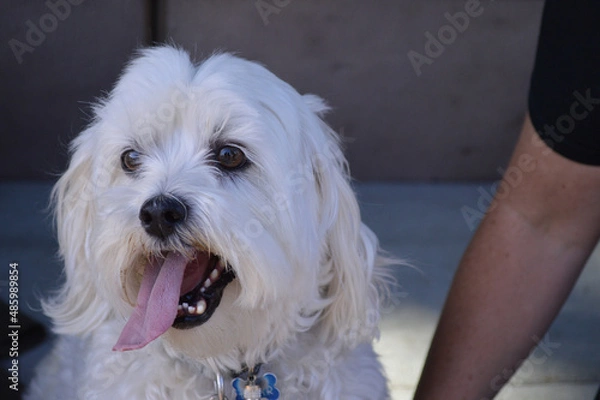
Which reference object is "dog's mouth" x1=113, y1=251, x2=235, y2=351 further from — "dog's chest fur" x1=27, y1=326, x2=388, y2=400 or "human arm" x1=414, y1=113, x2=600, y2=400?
"human arm" x1=414, y1=113, x2=600, y2=400

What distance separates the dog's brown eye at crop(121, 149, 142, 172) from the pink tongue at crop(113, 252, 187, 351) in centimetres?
25

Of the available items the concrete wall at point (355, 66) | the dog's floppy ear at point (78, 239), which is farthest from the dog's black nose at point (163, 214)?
the concrete wall at point (355, 66)

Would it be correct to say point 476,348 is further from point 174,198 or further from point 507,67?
point 507,67

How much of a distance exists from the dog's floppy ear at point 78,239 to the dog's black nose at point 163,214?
1.21 feet

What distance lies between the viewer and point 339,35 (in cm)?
473

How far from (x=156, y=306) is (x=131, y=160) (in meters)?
0.39

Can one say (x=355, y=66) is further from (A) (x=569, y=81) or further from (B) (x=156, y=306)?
(B) (x=156, y=306)

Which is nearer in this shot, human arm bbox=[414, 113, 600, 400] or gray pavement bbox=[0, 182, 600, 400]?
human arm bbox=[414, 113, 600, 400]

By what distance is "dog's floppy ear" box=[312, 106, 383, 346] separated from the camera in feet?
7.65

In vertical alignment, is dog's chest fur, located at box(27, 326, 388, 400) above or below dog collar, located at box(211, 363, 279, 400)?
below

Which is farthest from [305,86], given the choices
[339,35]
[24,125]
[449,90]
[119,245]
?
[119,245]

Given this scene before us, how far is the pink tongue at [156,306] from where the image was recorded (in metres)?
2.02

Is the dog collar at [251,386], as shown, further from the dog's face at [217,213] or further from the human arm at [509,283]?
the human arm at [509,283]

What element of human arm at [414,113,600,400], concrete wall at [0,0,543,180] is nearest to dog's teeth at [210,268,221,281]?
human arm at [414,113,600,400]
